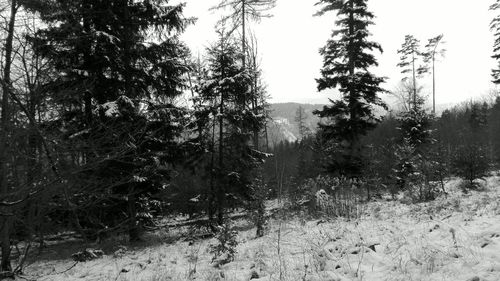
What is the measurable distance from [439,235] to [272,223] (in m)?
5.10

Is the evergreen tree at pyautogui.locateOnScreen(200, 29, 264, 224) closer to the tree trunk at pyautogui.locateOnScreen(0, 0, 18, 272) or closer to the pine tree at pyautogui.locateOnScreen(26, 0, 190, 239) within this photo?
the pine tree at pyautogui.locateOnScreen(26, 0, 190, 239)

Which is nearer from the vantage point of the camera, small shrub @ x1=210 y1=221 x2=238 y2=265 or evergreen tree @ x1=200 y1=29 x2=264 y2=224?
small shrub @ x1=210 y1=221 x2=238 y2=265

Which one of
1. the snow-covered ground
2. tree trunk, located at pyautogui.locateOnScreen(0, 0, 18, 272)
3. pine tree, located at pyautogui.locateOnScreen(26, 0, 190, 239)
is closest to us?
tree trunk, located at pyautogui.locateOnScreen(0, 0, 18, 272)

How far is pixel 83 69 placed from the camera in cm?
1013

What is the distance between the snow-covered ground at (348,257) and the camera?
14.6ft

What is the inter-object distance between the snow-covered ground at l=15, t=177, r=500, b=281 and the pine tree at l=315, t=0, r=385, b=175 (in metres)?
8.31

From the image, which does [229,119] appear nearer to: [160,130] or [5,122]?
[160,130]

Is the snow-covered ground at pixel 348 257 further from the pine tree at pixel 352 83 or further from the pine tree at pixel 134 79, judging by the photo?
the pine tree at pixel 352 83

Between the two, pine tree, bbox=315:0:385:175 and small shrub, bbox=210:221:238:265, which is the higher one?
pine tree, bbox=315:0:385:175

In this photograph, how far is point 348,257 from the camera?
522cm

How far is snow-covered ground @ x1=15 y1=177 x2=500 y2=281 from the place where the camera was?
14.6ft

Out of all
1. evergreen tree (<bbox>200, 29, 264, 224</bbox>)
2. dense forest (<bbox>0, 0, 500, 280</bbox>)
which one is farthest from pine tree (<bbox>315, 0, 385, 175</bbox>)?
evergreen tree (<bbox>200, 29, 264, 224</bbox>)

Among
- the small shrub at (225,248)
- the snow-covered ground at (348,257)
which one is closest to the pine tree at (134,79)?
the snow-covered ground at (348,257)

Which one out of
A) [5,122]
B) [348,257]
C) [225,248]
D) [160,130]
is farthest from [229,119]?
[5,122]
